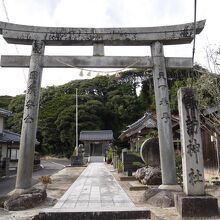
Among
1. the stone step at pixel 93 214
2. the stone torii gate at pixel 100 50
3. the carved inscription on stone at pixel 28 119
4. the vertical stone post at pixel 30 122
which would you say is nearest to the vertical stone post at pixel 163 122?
the stone torii gate at pixel 100 50

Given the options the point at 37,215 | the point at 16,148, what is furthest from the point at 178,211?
the point at 16,148

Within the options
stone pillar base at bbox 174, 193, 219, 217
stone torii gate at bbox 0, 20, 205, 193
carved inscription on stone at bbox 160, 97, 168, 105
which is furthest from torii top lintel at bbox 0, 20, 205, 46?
stone pillar base at bbox 174, 193, 219, 217

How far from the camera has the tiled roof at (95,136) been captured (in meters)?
56.7

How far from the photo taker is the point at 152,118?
1145 inches

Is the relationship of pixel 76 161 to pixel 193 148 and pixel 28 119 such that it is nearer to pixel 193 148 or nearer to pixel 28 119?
pixel 28 119

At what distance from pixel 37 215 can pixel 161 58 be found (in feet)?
22.9

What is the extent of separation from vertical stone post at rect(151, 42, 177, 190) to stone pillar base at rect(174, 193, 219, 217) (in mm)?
2689

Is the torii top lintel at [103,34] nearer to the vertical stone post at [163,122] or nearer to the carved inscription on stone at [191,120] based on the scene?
the vertical stone post at [163,122]

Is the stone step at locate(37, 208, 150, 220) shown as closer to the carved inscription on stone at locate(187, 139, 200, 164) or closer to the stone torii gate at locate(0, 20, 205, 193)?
the carved inscription on stone at locate(187, 139, 200, 164)

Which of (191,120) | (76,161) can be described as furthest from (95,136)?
(191,120)

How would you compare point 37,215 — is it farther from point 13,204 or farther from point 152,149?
point 152,149

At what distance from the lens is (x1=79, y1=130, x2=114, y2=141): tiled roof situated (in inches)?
2232

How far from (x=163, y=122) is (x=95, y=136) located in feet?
153

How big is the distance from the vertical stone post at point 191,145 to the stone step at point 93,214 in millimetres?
1456
